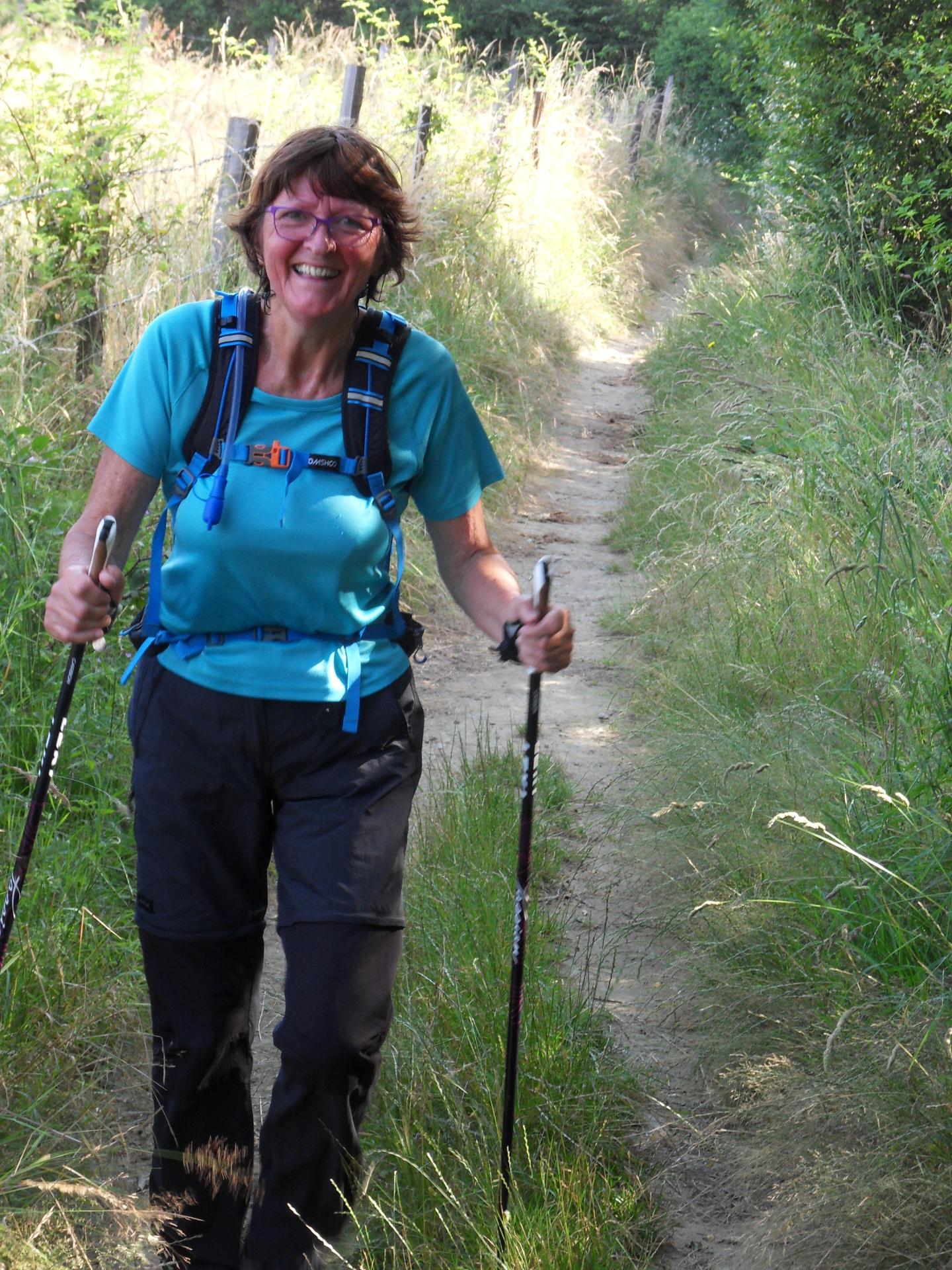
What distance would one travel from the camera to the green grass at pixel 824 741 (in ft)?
7.72

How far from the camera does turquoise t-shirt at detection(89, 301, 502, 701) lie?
88.4 inches

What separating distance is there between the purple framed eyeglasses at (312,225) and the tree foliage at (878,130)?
5044mm

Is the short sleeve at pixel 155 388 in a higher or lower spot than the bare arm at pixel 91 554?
higher

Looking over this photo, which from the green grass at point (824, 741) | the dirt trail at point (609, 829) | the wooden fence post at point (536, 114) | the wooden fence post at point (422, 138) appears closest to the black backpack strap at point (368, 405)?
the green grass at point (824, 741)

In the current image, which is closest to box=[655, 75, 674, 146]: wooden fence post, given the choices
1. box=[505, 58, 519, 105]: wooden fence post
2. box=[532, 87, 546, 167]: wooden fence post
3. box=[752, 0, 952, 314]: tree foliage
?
box=[505, 58, 519, 105]: wooden fence post

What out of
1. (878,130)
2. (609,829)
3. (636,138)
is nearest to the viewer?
(609,829)

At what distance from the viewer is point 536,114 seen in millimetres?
12766

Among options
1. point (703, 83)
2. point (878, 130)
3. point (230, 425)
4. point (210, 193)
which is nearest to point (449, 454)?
point (230, 425)

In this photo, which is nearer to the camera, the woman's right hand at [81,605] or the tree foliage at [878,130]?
the woman's right hand at [81,605]

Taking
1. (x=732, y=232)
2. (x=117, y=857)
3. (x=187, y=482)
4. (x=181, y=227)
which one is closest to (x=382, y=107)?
(x=181, y=227)

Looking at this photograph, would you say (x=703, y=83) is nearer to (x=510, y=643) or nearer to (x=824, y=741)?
(x=824, y=741)

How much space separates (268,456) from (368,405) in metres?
0.20

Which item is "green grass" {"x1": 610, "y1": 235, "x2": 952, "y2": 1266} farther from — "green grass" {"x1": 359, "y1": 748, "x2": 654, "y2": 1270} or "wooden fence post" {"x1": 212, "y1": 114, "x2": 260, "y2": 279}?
"wooden fence post" {"x1": 212, "y1": 114, "x2": 260, "y2": 279}

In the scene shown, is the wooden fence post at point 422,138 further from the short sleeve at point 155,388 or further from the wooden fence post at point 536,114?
the short sleeve at point 155,388
